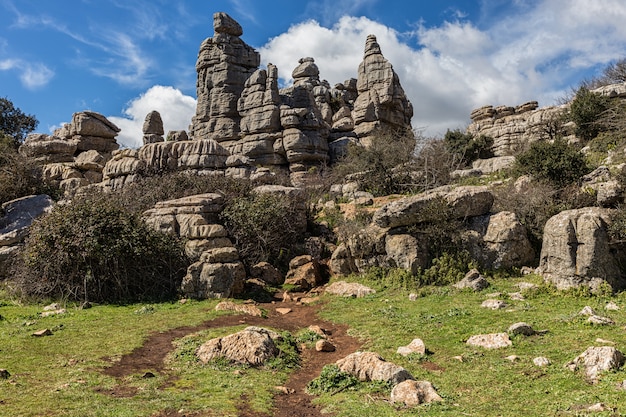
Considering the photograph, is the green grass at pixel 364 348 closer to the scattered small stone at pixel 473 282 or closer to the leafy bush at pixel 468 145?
the scattered small stone at pixel 473 282

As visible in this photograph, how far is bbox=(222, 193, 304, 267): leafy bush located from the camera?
20.7 metres

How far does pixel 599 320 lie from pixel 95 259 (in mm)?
15914

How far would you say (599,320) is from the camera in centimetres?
1027

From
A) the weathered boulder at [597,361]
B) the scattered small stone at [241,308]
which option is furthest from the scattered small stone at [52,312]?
the weathered boulder at [597,361]

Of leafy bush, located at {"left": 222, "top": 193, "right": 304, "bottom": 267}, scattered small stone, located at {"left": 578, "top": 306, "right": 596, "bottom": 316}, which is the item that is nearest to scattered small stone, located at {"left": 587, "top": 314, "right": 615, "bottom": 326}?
scattered small stone, located at {"left": 578, "top": 306, "right": 596, "bottom": 316}

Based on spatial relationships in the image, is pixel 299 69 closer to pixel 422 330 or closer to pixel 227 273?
pixel 227 273

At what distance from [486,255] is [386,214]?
12.8 feet

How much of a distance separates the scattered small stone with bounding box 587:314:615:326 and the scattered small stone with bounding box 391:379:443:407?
5002 millimetres

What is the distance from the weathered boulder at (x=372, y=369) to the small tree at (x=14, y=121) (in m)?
56.2

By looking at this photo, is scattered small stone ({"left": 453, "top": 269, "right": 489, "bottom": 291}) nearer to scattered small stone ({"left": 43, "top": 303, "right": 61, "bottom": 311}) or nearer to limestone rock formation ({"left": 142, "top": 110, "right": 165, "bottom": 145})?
scattered small stone ({"left": 43, "top": 303, "right": 61, "bottom": 311})

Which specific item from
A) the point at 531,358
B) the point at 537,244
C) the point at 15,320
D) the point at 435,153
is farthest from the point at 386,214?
the point at 435,153

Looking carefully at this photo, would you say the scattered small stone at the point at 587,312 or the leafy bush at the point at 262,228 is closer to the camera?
the scattered small stone at the point at 587,312

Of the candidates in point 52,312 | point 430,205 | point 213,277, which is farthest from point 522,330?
point 52,312

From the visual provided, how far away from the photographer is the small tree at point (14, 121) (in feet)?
173
